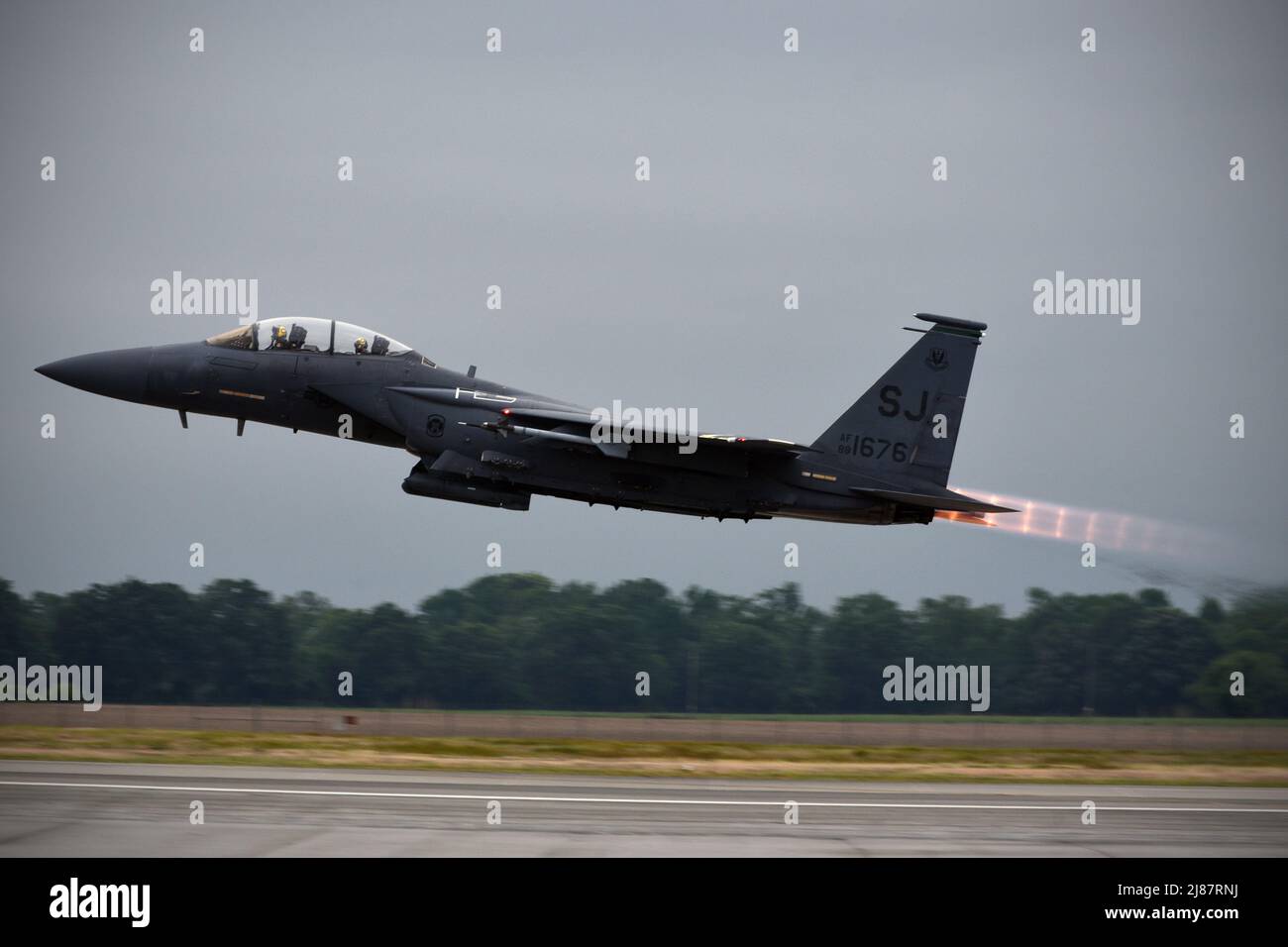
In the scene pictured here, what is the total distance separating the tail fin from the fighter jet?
16.6 inches

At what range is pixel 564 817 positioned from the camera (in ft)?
54.0

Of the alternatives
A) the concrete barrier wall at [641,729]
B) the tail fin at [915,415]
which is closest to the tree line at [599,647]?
the concrete barrier wall at [641,729]

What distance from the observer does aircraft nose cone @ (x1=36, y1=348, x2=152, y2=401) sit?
76.8 ft

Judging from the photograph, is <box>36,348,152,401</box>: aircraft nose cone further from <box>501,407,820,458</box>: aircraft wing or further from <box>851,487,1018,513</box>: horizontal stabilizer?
<box>851,487,1018,513</box>: horizontal stabilizer

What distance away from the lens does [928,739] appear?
39.7 meters

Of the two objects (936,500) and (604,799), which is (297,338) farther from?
(936,500)

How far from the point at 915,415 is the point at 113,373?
14.1 m

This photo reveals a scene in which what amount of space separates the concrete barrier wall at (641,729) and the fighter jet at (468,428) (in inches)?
475

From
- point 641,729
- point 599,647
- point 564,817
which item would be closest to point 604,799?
point 564,817

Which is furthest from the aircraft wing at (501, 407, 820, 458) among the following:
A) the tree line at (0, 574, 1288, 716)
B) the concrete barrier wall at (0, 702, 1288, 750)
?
the tree line at (0, 574, 1288, 716)

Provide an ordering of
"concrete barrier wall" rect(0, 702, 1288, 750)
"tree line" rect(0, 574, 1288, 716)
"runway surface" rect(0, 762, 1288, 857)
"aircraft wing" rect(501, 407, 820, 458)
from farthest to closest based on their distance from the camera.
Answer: "tree line" rect(0, 574, 1288, 716)
"concrete barrier wall" rect(0, 702, 1288, 750)
"aircraft wing" rect(501, 407, 820, 458)
"runway surface" rect(0, 762, 1288, 857)

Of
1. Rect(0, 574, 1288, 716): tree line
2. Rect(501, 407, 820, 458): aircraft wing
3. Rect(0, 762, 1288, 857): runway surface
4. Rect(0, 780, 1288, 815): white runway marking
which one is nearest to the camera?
Rect(0, 762, 1288, 857): runway surface
